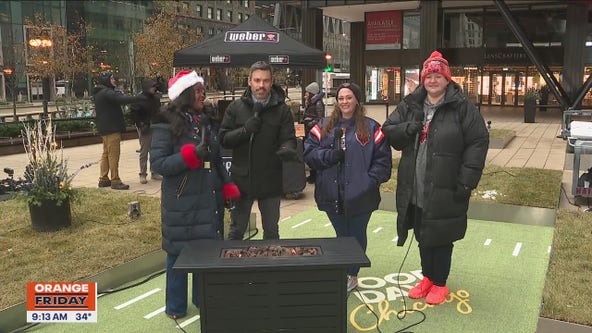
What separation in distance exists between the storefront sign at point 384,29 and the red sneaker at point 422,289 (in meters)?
34.0

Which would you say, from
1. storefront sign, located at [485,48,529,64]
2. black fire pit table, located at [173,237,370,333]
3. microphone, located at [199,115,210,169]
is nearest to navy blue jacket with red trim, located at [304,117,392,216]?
microphone, located at [199,115,210,169]

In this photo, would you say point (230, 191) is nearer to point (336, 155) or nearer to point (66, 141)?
point (336, 155)

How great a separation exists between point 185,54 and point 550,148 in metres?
10.4

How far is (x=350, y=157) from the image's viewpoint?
14.1ft

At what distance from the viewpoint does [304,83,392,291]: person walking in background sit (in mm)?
4305

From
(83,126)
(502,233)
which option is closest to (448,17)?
(83,126)

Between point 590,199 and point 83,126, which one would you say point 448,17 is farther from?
point 590,199

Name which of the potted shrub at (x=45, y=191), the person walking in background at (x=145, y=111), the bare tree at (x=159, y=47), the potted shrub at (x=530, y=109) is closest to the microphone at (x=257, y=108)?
the potted shrub at (x=45, y=191)

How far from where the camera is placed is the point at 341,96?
169 inches

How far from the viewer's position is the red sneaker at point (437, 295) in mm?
4348

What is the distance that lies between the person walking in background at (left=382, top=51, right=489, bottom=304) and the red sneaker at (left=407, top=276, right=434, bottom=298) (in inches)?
4.8

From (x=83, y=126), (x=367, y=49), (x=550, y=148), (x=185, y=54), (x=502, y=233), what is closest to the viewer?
(x=502, y=233)

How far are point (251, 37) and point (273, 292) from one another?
25.0 feet

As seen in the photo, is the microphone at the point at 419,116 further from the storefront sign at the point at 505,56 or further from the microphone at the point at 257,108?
the storefront sign at the point at 505,56
